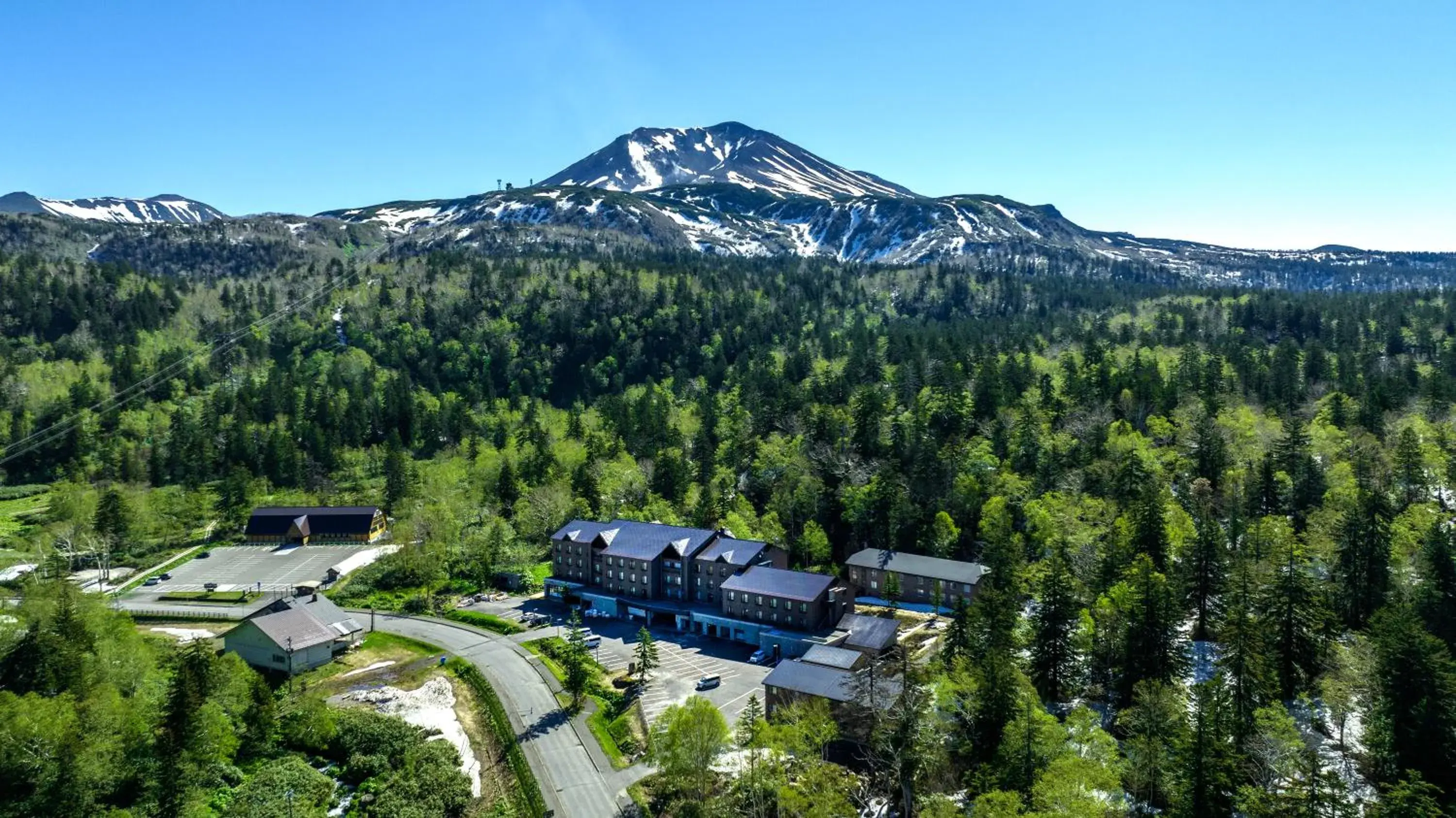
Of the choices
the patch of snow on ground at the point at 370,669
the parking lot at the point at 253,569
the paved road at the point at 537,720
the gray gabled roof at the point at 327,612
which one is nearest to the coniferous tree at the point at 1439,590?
the paved road at the point at 537,720

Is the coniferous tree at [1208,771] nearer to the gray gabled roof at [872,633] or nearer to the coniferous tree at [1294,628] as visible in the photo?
the coniferous tree at [1294,628]

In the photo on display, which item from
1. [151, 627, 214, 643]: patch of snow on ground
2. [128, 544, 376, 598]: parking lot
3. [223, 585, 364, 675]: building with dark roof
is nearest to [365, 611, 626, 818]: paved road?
[223, 585, 364, 675]: building with dark roof

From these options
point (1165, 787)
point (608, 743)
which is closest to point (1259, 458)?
point (1165, 787)

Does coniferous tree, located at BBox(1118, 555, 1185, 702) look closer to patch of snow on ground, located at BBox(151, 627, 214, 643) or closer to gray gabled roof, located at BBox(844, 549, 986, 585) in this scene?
gray gabled roof, located at BBox(844, 549, 986, 585)

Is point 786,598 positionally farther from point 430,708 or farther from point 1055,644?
point 430,708

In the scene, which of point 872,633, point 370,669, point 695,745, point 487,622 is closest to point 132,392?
point 487,622
